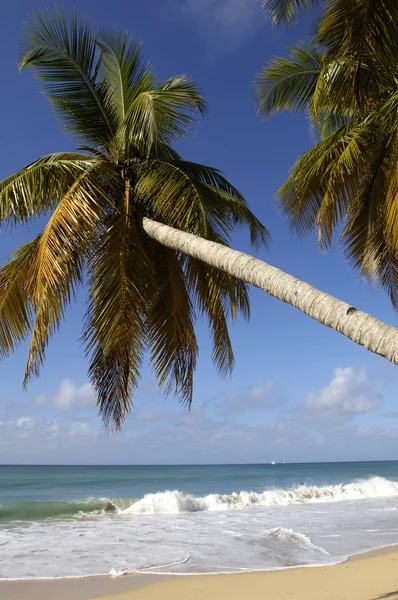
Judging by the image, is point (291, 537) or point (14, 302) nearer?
point (14, 302)

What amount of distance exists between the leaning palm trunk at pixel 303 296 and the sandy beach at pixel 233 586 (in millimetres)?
4585

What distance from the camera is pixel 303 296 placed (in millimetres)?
4246

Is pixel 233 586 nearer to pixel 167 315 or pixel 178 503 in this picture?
pixel 167 315

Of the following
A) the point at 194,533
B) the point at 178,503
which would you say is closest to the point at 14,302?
the point at 194,533

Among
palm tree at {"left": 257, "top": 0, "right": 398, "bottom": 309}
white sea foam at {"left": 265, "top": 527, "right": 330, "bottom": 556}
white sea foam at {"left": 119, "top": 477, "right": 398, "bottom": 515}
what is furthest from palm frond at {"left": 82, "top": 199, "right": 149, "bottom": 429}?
white sea foam at {"left": 119, "top": 477, "right": 398, "bottom": 515}

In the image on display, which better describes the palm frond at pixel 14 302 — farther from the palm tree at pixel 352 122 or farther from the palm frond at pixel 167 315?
the palm tree at pixel 352 122

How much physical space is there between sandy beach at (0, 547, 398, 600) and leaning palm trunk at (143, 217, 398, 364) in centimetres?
459

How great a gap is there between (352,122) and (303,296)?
4.46 m

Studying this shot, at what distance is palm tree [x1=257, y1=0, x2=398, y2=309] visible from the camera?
5.79m

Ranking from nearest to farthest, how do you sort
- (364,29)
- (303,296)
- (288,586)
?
1. (303,296)
2. (364,29)
3. (288,586)

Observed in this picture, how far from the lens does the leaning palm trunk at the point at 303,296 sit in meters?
3.56

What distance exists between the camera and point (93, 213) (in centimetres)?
604

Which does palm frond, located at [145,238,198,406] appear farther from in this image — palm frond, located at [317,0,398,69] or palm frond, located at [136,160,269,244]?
palm frond, located at [317,0,398,69]

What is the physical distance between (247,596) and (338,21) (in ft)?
23.8
